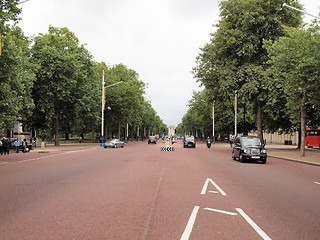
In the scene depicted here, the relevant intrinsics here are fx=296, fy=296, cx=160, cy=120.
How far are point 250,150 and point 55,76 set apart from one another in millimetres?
27555

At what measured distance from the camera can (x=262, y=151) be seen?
19.1 metres

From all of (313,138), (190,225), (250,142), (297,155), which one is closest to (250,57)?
(297,155)

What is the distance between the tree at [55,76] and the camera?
37.2 meters

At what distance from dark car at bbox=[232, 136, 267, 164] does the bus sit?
29520mm

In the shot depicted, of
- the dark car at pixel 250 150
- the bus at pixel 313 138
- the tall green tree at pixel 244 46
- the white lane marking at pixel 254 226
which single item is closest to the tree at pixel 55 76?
the tall green tree at pixel 244 46

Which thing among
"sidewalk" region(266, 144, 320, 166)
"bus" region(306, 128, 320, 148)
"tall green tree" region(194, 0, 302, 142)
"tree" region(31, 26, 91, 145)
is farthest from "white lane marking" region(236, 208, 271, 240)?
"bus" region(306, 128, 320, 148)

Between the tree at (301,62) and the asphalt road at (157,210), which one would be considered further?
the tree at (301,62)

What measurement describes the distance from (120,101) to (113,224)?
167 ft

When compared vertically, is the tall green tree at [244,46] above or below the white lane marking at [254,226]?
above

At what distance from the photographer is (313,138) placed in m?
46.2

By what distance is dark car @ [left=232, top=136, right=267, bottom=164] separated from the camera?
19109 mm

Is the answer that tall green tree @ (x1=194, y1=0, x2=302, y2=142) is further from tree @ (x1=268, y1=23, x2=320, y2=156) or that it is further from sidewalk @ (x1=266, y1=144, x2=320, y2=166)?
tree @ (x1=268, y1=23, x2=320, y2=156)

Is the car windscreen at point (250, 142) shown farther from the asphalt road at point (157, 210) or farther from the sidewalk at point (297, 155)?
the asphalt road at point (157, 210)

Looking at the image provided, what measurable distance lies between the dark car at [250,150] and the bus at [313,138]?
29.5 m
